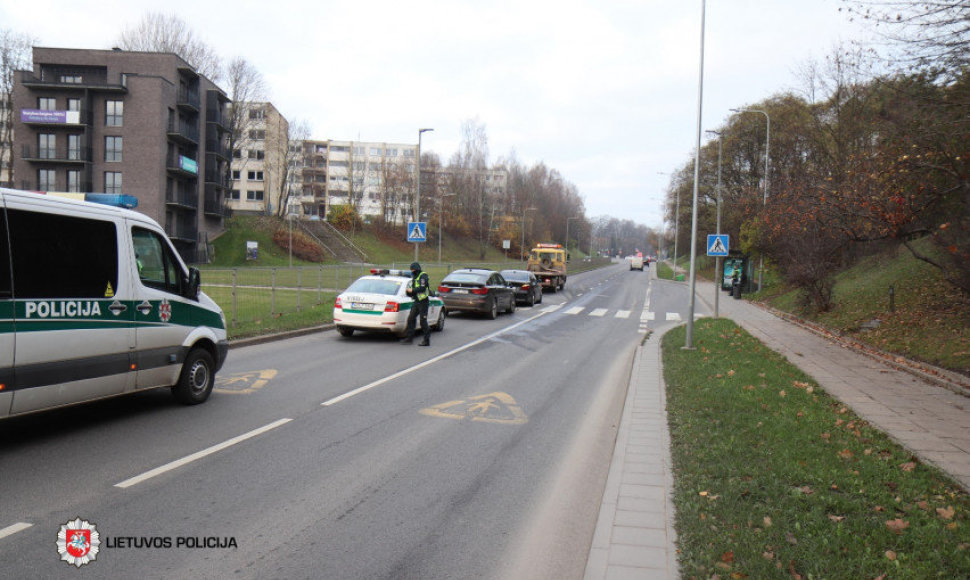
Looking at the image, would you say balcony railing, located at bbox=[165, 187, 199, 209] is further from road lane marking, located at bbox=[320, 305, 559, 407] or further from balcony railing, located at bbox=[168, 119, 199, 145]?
road lane marking, located at bbox=[320, 305, 559, 407]

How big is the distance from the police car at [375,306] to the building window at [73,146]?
42289mm

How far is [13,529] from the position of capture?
4039 mm

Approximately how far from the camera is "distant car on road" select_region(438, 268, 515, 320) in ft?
68.3

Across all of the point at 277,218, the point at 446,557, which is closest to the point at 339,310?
the point at 446,557

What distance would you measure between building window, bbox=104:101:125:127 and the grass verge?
51.4 metres

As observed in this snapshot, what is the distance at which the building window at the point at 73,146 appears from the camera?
4644 cm

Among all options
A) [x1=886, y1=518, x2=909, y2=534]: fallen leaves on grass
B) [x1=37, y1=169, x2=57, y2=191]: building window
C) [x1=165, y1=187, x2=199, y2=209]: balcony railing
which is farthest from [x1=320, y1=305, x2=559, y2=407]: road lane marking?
[x1=37, y1=169, x2=57, y2=191]: building window

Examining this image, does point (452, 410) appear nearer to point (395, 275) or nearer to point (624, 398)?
point (624, 398)

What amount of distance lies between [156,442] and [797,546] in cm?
558

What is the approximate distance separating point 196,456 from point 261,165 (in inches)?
3081

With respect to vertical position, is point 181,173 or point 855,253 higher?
point 181,173

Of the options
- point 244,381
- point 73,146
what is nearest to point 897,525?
point 244,381

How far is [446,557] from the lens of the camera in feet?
13.0

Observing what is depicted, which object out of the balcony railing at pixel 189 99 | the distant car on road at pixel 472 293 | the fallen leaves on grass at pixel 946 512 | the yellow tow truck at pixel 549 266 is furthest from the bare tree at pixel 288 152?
the fallen leaves on grass at pixel 946 512
